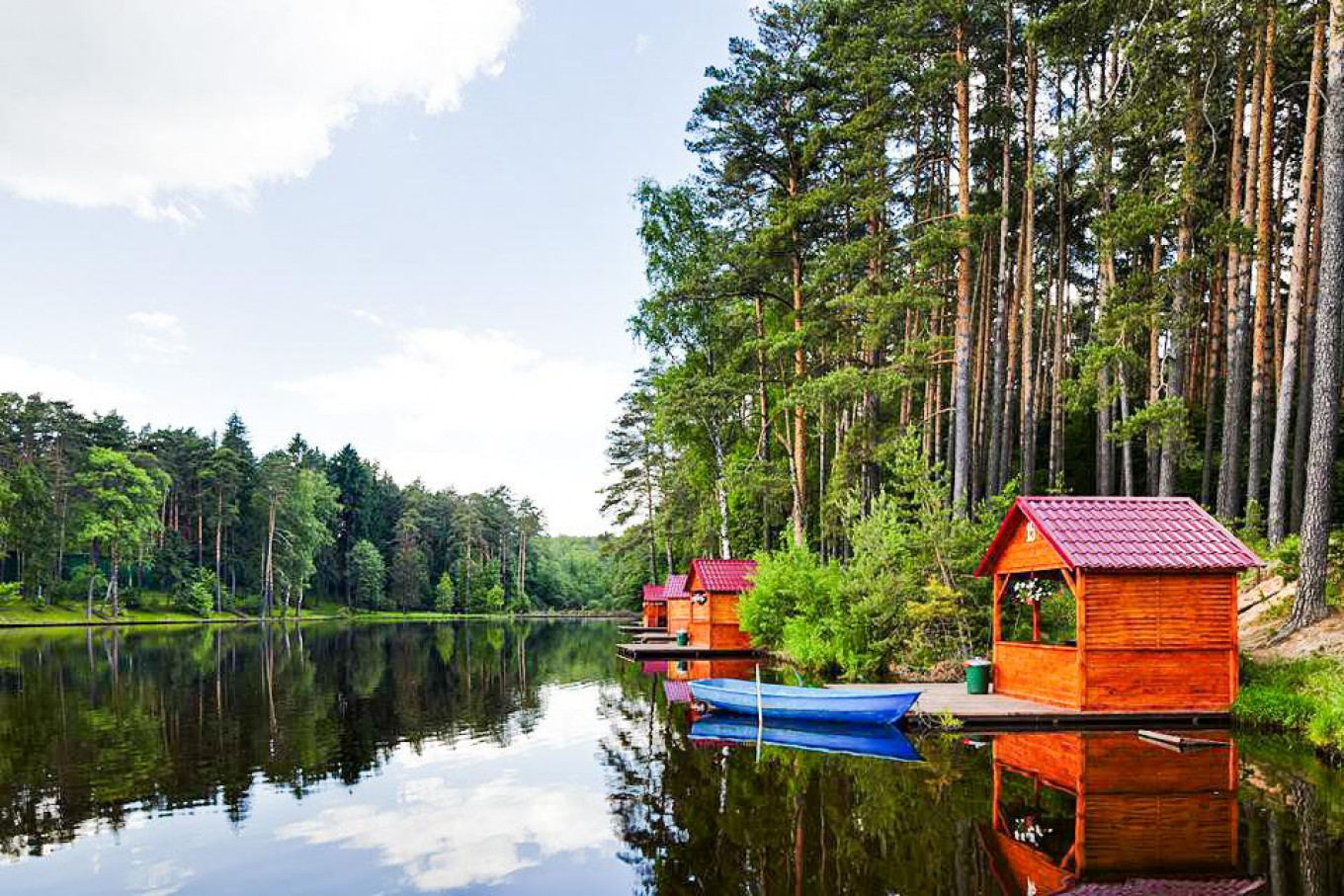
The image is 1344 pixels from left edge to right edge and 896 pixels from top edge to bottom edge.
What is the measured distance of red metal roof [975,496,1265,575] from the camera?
14.8 metres

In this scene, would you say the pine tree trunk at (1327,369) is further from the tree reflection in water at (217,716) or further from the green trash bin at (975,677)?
the tree reflection in water at (217,716)

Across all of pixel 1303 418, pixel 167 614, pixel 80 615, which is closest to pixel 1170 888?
pixel 1303 418

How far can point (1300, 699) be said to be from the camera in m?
13.6

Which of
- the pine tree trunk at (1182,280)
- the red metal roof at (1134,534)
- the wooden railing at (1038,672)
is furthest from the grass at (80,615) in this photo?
the pine tree trunk at (1182,280)

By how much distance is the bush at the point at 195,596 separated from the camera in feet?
224

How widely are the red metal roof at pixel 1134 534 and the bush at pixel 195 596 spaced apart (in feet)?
222

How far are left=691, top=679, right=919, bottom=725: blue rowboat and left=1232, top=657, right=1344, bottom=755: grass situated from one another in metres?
5.41

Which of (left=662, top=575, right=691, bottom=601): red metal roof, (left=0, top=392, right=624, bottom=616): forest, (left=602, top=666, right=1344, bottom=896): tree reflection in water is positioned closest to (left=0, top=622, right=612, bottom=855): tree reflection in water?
(left=662, top=575, right=691, bottom=601): red metal roof

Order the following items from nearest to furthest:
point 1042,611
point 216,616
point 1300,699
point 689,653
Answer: point 1300,699 < point 1042,611 < point 689,653 < point 216,616

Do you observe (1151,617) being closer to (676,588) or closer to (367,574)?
(676,588)

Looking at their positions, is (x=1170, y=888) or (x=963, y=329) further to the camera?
(x=963, y=329)

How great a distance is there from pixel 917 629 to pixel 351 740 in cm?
1259

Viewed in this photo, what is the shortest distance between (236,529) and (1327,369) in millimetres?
81503

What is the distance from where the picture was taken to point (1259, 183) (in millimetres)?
21281
